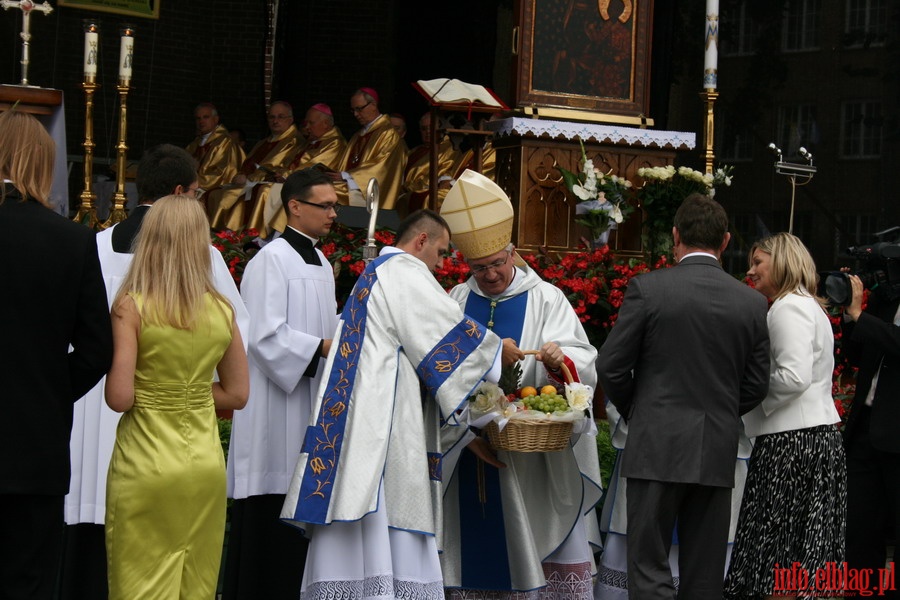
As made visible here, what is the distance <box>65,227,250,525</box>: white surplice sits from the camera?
5102 millimetres

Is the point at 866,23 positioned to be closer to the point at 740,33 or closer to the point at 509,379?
the point at 740,33

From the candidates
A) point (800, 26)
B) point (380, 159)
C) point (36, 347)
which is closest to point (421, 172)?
point (380, 159)

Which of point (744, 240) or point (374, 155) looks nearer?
point (744, 240)

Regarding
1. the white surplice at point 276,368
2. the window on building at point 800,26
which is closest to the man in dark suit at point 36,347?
the white surplice at point 276,368

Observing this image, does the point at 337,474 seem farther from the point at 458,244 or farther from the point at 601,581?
the point at 601,581

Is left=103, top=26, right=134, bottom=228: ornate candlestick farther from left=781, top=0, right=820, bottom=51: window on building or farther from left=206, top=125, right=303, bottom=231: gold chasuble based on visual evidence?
left=781, top=0, right=820, bottom=51: window on building

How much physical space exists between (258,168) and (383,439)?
8.24 metres

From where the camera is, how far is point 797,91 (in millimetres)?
11867

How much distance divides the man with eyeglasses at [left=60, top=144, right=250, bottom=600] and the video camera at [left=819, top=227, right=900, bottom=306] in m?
2.53

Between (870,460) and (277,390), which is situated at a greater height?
(277,390)

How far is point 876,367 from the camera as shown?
19.3 ft

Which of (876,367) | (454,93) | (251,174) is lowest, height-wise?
(876,367)

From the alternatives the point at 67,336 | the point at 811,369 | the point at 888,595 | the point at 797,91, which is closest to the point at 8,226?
the point at 67,336

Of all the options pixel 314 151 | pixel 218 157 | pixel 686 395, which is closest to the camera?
pixel 686 395
